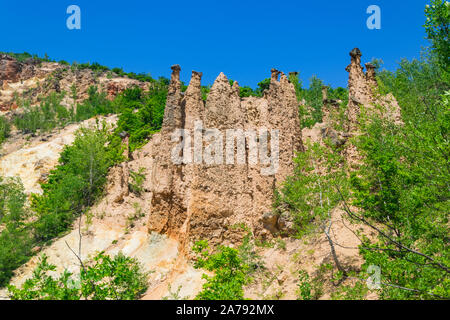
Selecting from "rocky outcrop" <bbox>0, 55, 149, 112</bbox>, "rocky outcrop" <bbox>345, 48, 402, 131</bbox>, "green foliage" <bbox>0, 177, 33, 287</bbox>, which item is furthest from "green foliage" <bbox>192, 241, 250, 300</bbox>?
"rocky outcrop" <bbox>0, 55, 149, 112</bbox>

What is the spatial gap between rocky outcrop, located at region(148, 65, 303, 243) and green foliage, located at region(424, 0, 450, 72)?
27.4ft

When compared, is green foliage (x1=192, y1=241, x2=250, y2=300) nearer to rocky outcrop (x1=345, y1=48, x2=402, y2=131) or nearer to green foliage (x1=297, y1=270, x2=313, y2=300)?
green foliage (x1=297, y1=270, x2=313, y2=300)

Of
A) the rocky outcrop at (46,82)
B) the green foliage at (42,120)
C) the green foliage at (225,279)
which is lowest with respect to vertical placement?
the green foliage at (225,279)

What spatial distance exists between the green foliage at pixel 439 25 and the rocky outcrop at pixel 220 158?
8345mm

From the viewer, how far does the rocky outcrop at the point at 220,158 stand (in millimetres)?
18266

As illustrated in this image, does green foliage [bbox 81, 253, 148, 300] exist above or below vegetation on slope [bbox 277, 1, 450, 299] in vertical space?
below

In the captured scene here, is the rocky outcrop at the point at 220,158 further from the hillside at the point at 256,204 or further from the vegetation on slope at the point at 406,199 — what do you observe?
the vegetation on slope at the point at 406,199

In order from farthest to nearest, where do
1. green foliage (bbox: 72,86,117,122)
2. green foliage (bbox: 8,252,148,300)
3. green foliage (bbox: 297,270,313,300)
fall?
green foliage (bbox: 72,86,117,122), green foliage (bbox: 297,270,313,300), green foliage (bbox: 8,252,148,300)

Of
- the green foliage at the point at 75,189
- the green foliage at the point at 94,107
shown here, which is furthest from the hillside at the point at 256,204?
the green foliage at the point at 94,107

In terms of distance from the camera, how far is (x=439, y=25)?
1641cm

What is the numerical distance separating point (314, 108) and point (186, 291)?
29079 millimetres

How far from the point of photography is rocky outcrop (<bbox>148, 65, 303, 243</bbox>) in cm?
1827

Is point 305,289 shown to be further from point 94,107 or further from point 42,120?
point 94,107

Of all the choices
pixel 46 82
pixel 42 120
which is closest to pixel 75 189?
pixel 42 120
